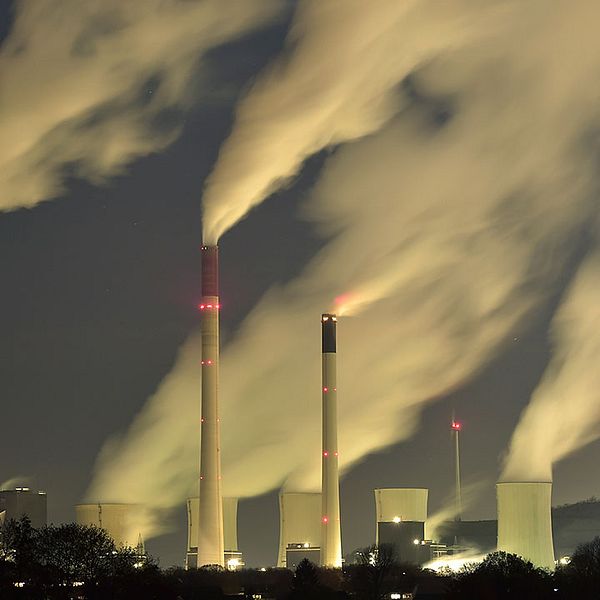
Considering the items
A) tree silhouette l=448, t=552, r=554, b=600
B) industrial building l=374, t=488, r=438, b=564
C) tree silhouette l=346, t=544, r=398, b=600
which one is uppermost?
industrial building l=374, t=488, r=438, b=564

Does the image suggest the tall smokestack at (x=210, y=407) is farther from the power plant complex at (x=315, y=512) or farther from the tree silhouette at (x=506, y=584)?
the tree silhouette at (x=506, y=584)

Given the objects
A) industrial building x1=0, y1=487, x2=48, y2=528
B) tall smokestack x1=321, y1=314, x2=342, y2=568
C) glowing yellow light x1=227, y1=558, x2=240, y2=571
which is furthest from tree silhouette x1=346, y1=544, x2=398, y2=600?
industrial building x1=0, y1=487, x2=48, y2=528

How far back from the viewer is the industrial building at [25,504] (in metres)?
91.6

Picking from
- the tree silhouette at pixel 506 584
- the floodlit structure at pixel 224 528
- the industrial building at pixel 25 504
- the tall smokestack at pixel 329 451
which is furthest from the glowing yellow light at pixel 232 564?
the tree silhouette at pixel 506 584

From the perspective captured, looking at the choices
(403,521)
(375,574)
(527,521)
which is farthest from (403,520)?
(527,521)

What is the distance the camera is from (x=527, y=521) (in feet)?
230

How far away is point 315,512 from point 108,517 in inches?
536

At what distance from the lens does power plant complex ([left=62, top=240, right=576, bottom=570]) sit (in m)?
70.0

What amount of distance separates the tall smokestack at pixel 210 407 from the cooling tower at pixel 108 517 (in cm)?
395

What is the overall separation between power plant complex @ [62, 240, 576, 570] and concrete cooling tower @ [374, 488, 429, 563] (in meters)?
0.05

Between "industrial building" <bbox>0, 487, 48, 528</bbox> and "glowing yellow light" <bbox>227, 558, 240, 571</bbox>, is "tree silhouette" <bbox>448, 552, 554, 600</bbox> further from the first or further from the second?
"industrial building" <bbox>0, 487, 48, 528</bbox>

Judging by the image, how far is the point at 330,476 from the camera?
81562 mm

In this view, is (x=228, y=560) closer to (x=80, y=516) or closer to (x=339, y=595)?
(x=80, y=516)

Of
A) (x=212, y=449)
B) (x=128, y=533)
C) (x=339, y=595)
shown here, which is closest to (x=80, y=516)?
(x=128, y=533)
